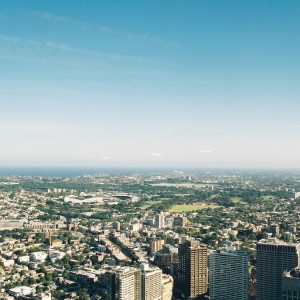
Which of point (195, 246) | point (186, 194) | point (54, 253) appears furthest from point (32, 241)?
point (186, 194)

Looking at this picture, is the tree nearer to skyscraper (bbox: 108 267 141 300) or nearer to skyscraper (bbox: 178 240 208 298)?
skyscraper (bbox: 108 267 141 300)

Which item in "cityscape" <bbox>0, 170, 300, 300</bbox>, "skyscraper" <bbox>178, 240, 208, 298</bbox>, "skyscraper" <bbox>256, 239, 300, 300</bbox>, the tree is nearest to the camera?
"skyscraper" <bbox>256, 239, 300, 300</bbox>

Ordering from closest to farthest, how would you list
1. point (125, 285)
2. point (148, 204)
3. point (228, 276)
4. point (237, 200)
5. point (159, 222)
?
point (125, 285)
point (228, 276)
point (159, 222)
point (148, 204)
point (237, 200)

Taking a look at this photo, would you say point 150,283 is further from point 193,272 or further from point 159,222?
point 159,222

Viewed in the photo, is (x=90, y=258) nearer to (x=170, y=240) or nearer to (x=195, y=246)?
(x=170, y=240)

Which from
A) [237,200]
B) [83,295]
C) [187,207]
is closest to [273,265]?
[83,295]

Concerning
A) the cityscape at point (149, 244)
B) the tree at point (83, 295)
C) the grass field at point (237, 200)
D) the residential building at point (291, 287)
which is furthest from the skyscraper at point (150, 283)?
the grass field at point (237, 200)

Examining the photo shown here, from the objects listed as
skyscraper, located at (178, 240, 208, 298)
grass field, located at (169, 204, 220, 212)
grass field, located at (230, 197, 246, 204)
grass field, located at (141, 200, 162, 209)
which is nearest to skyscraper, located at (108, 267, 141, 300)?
skyscraper, located at (178, 240, 208, 298)
